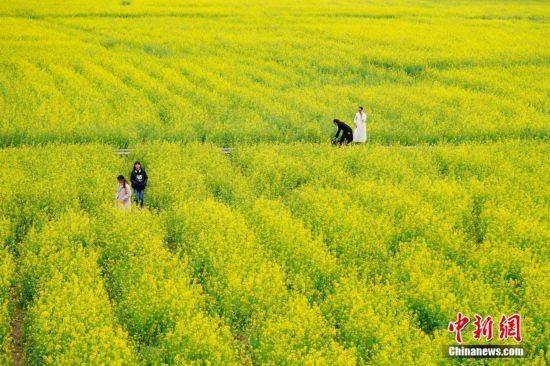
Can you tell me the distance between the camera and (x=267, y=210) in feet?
41.0

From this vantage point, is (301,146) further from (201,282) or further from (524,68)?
(524,68)

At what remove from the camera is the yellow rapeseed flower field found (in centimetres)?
861

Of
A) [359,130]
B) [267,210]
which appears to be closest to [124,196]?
[267,210]

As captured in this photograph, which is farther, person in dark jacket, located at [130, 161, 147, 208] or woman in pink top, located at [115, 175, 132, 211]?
person in dark jacket, located at [130, 161, 147, 208]

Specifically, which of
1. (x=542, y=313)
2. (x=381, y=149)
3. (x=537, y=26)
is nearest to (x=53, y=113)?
(x=381, y=149)

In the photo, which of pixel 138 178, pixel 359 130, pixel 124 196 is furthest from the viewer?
pixel 359 130

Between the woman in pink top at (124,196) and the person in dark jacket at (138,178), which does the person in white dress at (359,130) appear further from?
the woman in pink top at (124,196)

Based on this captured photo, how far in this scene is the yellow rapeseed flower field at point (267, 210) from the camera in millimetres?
8609

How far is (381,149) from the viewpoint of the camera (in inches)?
677

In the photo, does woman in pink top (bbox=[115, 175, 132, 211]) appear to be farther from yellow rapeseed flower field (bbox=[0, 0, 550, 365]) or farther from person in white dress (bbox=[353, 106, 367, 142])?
person in white dress (bbox=[353, 106, 367, 142])

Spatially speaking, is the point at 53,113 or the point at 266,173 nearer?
Result: the point at 266,173

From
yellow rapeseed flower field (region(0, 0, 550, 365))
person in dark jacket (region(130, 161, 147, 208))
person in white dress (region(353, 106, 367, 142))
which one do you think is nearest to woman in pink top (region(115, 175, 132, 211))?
yellow rapeseed flower field (region(0, 0, 550, 365))

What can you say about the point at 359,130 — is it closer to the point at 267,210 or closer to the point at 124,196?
the point at 267,210

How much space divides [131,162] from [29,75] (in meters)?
11.4
